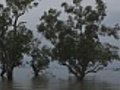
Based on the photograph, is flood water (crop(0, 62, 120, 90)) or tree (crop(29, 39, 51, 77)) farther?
tree (crop(29, 39, 51, 77))

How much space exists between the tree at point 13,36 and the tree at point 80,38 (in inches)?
127

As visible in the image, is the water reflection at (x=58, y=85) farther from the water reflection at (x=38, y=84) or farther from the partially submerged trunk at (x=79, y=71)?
the partially submerged trunk at (x=79, y=71)

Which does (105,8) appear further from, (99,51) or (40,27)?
(40,27)

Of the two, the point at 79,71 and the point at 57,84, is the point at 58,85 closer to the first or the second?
the point at 57,84

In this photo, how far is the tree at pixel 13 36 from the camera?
59.2 metres

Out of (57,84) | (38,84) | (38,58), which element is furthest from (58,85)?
(38,58)

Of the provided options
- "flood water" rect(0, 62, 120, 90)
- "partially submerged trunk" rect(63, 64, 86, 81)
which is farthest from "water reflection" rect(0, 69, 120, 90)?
"partially submerged trunk" rect(63, 64, 86, 81)

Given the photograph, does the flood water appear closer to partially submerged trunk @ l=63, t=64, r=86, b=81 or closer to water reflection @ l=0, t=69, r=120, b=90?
water reflection @ l=0, t=69, r=120, b=90

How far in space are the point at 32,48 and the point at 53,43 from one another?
10.1m

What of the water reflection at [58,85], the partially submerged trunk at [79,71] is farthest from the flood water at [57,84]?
the partially submerged trunk at [79,71]

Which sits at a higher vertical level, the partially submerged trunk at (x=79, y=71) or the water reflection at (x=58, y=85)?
the partially submerged trunk at (x=79, y=71)

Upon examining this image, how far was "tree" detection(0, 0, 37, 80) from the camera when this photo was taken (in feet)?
194

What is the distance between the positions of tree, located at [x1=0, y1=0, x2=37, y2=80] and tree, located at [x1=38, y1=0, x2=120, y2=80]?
323cm

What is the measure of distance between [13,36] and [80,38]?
10.1 m
